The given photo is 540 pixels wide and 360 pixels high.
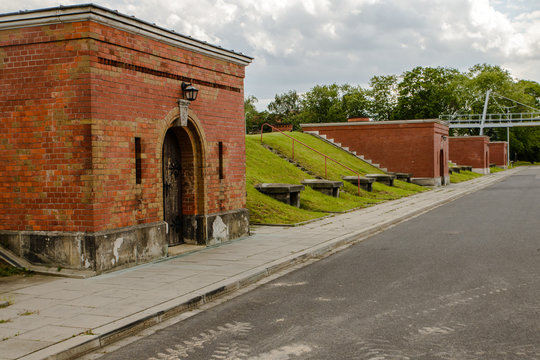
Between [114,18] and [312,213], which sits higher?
[114,18]

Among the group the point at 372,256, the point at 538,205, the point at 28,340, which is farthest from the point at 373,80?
the point at 28,340

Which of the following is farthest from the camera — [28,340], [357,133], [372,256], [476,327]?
[357,133]

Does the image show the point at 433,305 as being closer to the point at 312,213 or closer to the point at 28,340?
the point at 28,340

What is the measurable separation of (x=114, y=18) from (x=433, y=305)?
6881 millimetres

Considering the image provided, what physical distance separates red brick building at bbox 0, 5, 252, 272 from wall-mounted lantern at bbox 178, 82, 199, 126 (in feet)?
1.54

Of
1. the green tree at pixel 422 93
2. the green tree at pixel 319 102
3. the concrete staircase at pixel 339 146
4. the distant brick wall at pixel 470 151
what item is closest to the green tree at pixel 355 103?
the green tree at pixel 319 102

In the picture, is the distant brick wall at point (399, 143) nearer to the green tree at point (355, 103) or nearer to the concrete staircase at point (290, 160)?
the concrete staircase at point (290, 160)

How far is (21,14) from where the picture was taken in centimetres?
926

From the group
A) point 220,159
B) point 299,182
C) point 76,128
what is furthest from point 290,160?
point 76,128

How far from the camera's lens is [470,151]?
204 feet

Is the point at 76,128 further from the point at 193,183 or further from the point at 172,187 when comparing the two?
the point at 193,183

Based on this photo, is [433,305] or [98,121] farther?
[98,121]

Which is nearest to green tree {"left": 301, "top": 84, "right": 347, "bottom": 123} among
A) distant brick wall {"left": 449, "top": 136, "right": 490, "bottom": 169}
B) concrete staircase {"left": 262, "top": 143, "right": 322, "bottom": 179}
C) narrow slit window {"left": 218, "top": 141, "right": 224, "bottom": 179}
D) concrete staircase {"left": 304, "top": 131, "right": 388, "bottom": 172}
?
distant brick wall {"left": 449, "top": 136, "right": 490, "bottom": 169}

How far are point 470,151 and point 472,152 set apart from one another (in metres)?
0.25
